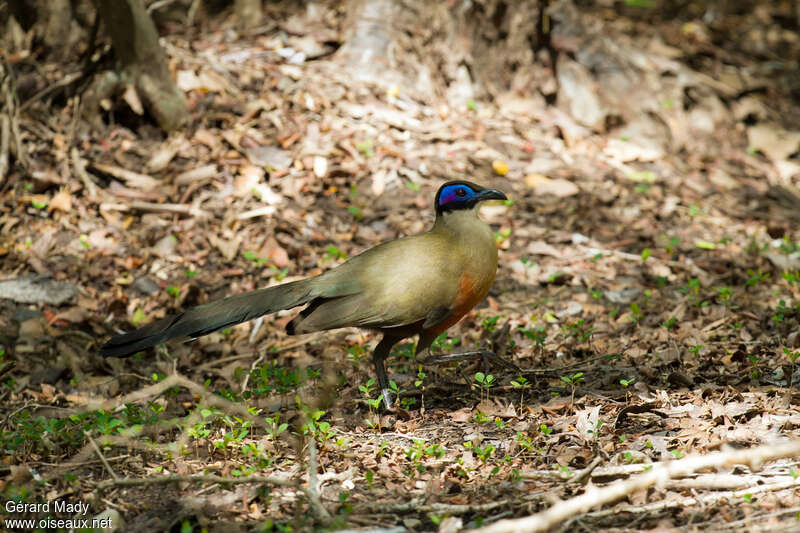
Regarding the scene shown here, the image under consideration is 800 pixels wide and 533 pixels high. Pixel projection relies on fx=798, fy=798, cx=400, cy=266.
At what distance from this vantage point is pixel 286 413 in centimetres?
484

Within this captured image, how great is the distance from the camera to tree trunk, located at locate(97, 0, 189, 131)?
23.7 ft

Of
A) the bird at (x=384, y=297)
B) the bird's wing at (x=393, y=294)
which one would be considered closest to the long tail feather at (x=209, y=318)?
the bird at (x=384, y=297)

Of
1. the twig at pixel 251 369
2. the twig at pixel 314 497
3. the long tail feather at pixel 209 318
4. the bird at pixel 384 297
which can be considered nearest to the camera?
the twig at pixel 314 497

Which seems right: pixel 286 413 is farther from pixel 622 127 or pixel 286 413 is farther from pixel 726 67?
pixel 726 67

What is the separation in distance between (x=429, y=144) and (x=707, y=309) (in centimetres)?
351

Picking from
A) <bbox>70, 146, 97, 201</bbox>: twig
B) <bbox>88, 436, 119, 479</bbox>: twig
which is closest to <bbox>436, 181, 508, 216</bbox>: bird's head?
<bbox>88, 436, 119, 479</bbox>: twig

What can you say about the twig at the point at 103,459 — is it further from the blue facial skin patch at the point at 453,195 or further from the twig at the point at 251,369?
the blue facial skin patch at the point at 453,195

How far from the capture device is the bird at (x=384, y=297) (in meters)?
4.59

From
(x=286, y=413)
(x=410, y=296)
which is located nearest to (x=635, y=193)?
(x=410, y=296)

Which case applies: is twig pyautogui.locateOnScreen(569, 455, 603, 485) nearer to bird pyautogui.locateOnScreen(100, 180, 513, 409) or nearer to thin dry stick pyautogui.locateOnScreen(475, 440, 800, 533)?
thin dry stick pyautogui.locateOnScreen(475, 440, 800, 533)

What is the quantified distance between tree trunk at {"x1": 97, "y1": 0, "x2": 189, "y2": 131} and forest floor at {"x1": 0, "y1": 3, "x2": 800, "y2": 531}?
28 cm

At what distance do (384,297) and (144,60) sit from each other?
165 inches

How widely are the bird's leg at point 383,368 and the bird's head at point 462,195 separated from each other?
3.21 feet

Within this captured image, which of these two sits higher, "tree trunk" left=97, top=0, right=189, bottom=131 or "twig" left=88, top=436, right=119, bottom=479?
"tree trunk" left=97, top=0, right=189, bottom=131
